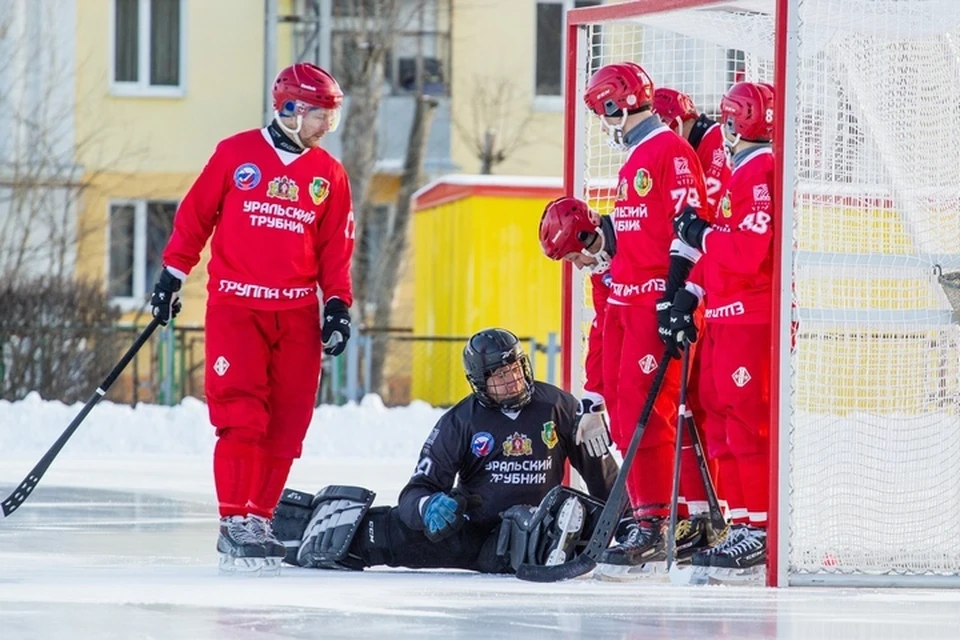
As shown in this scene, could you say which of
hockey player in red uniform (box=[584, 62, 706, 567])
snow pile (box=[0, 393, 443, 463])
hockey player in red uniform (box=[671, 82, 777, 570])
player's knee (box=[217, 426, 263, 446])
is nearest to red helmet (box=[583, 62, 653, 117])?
hockey player in red uniform (box=[584, 62, 706, 567])

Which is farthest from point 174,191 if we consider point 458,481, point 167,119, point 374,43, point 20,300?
point 458,481

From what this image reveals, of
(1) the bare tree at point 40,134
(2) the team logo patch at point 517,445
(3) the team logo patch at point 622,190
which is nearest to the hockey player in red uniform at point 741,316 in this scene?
(3) the team logo patch at point 622,190

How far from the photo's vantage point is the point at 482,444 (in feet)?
22.3

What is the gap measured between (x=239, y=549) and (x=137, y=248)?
18.3 m

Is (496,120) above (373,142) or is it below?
above

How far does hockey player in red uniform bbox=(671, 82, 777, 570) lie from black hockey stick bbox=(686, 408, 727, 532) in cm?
9

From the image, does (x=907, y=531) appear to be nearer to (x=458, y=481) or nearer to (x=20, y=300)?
(x=458, y=481)

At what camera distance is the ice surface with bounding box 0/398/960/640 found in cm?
499

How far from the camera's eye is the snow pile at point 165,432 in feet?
41.0

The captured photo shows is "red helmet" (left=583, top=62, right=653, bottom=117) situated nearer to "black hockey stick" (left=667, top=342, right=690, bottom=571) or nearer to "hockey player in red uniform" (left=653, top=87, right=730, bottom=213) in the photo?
"hockey player in red uniform" (left=653, top=87, right=730, bottom=213)

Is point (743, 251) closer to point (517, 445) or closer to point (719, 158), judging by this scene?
point (719, 158)

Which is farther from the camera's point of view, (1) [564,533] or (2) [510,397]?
(2) [510,397]

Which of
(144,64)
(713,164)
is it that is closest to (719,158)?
(713,164)

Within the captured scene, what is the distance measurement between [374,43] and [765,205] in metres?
17.7
